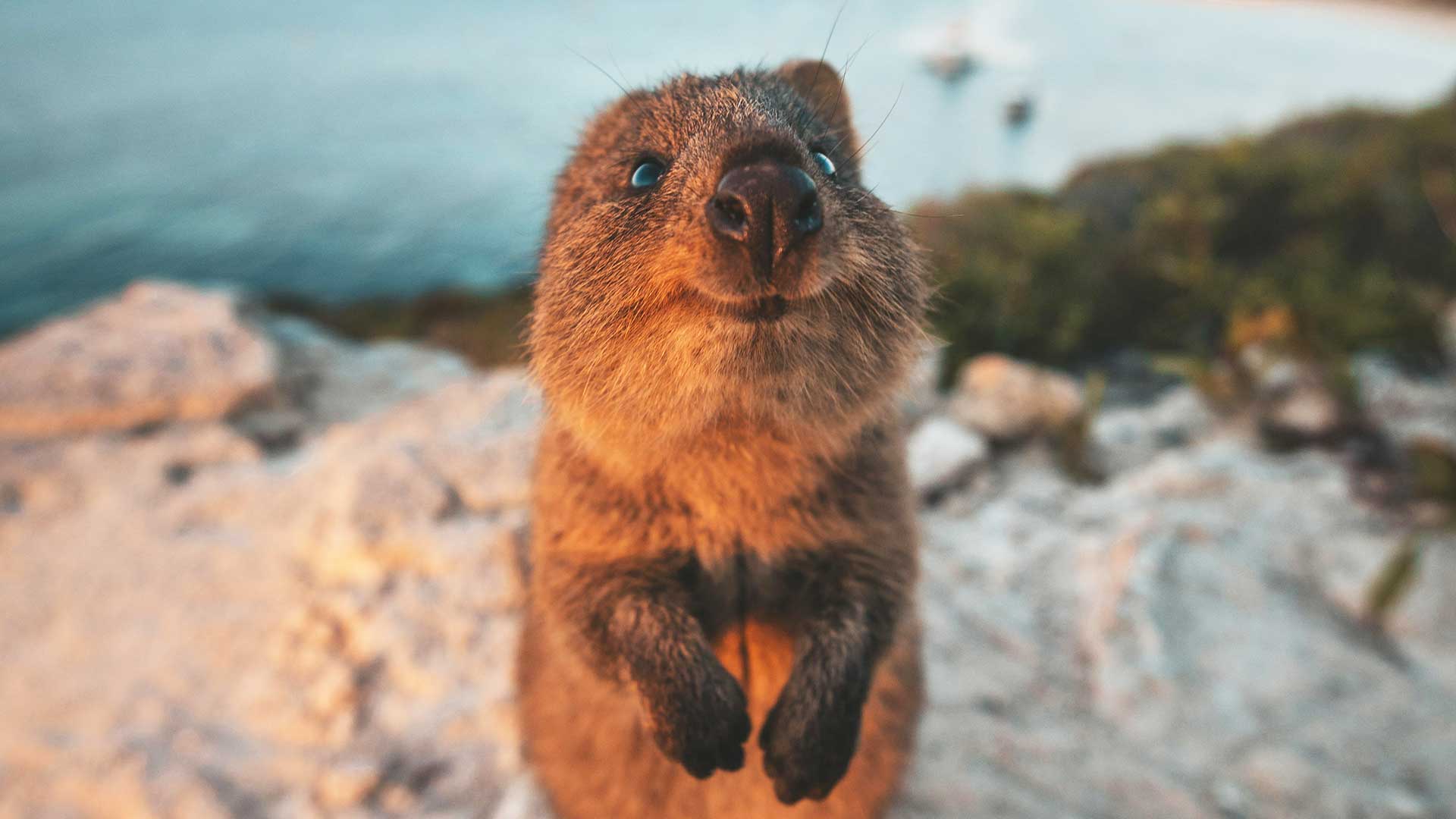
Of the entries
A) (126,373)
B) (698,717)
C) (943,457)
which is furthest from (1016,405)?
(126,373)

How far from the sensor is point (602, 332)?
1.97 m

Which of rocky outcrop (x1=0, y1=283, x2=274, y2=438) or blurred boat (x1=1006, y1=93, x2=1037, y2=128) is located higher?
blurred boat (x1=1006, y1=93, x2=1037, y2=128)

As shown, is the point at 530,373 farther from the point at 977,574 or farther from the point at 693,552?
the point at 977,574

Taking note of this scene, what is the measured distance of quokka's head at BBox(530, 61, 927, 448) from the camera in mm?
1619

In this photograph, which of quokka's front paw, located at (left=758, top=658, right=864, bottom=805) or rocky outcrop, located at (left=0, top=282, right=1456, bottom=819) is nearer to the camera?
quokka's front paw, located at (left=758, top=658, right=864, bottom=805)

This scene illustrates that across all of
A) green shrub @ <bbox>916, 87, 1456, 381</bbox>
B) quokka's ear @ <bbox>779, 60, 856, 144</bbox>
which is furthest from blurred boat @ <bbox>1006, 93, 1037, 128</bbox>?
quokka's ear @ <bbox>779, 60, 856, 144</bbox>

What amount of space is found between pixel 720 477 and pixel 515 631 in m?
2.40

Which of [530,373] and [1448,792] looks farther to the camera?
[1448,792]

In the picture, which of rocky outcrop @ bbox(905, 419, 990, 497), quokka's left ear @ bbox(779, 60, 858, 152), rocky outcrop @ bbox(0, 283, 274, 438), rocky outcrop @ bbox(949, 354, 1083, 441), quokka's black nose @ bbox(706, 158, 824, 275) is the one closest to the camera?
quokka's black nose @ bbox(706, 158, 824, 275)

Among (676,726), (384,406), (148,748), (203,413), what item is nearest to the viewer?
(676,726)

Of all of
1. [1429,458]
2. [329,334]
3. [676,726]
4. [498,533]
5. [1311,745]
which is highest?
[676,726]

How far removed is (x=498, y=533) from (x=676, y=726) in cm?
260

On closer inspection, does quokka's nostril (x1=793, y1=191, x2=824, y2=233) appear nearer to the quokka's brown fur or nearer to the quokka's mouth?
the quokka's brown fur

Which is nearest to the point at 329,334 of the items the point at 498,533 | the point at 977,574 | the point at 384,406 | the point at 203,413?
the point at 384,406
